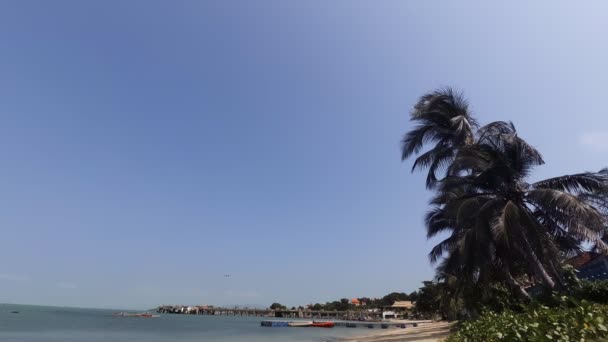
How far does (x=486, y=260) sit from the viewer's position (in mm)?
13555

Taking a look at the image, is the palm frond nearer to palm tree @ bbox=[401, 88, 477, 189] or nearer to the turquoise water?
palm tree @ bbox=[401, 88, 477, 189]

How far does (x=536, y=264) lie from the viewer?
12672mm

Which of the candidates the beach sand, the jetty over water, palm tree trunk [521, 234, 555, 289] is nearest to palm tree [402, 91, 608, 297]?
palm tree trunk [521, 234, 555, 289]

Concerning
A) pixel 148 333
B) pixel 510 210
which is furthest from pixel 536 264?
pixel 148 333

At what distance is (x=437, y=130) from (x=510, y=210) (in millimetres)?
6670

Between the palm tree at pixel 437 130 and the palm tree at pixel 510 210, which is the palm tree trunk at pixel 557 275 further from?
the palm tree at pixel 437 130

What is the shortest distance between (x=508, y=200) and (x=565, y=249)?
329cm

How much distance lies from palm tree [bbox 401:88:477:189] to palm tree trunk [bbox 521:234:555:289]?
17.3 ft

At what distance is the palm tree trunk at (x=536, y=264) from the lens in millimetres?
12312

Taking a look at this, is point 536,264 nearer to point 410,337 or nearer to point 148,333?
point 410,337

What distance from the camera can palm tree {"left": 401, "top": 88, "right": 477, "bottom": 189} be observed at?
55.2 ft

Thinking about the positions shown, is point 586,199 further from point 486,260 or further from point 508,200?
point 486,260

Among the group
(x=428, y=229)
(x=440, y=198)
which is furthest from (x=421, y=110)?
(x=428, y=229)

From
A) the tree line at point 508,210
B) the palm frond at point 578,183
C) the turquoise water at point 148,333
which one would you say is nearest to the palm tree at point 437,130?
the tree line at point 508,210
